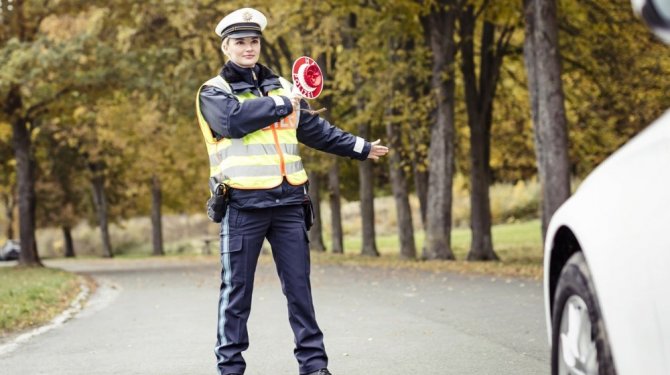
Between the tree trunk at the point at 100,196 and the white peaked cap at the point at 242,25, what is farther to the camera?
the tree trunk at the point at 100,196

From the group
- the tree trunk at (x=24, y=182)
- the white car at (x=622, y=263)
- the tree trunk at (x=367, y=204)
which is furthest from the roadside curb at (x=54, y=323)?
the tree trunk at (x=367, y=204)

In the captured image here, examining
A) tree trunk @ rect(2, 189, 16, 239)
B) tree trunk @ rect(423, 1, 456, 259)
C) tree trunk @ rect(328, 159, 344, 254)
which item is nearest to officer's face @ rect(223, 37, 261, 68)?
tree trunk @ rect(423, 1, 456, 259)

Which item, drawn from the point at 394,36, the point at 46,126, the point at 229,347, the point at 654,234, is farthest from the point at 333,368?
the point at 46,126

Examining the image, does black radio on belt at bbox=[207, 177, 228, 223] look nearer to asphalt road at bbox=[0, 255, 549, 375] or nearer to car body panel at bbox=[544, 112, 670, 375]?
asphalt road at bbox=[0, 255, 549, 375]

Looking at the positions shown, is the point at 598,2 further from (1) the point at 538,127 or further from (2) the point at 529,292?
(2) the point at 529,292

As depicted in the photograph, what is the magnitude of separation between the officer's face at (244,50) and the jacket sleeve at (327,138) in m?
0.40

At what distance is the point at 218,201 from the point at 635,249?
3.37 metres

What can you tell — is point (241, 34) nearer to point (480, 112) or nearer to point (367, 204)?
point (480, 112)

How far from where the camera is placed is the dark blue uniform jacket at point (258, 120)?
6.12 metres

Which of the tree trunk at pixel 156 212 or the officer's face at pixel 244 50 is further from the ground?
the officer's face at pixel 244 50

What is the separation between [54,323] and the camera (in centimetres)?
1298

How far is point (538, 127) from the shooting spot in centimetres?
1919

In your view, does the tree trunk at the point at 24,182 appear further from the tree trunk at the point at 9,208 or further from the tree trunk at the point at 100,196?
the tree trunk at the point at 9,208

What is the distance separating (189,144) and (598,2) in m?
22.5
